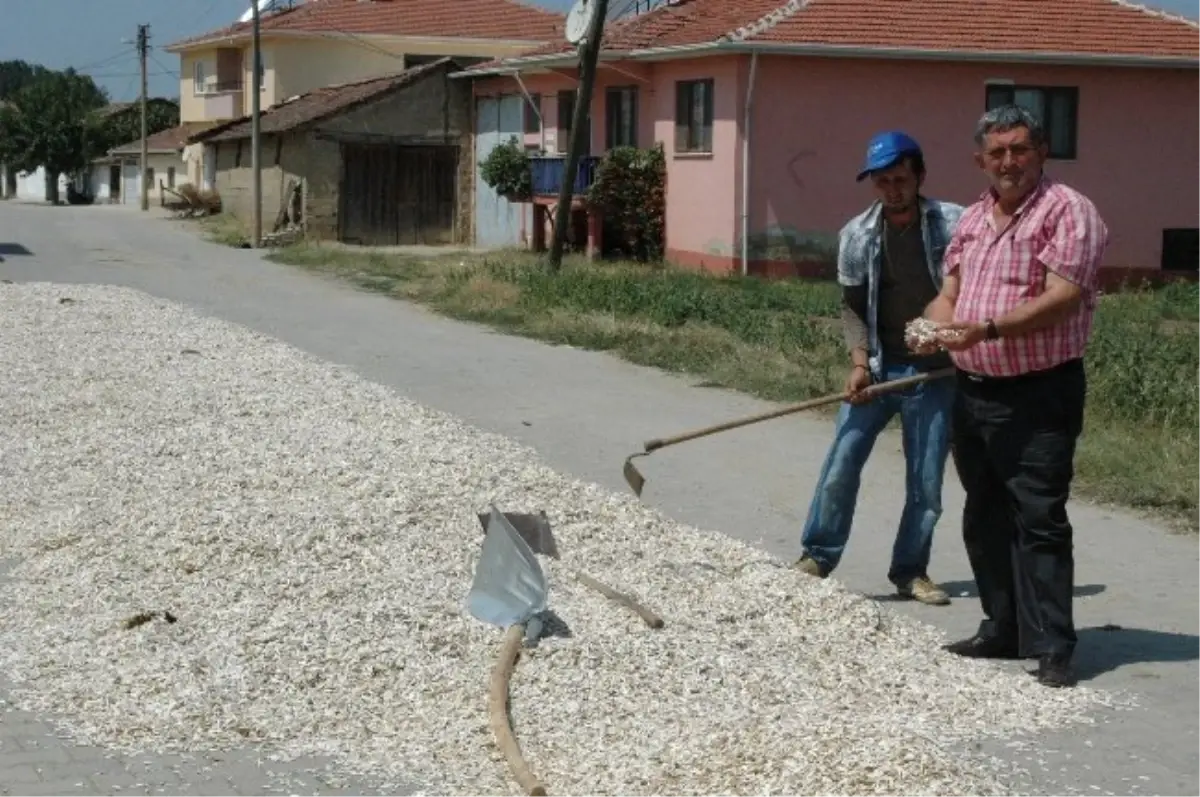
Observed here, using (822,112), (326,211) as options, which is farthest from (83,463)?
(326,211)

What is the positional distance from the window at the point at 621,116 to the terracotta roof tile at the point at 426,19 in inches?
867

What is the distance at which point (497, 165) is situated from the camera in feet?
113

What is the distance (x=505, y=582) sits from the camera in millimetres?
6430

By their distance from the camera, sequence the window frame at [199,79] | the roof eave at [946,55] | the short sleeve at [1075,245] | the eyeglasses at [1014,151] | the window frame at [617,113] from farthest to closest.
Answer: the window frame at [199,79], the window frame at [617,113], the roof eave at [946,55], the eyeglasses at [1014,151], the short sleeve at [1075,245]

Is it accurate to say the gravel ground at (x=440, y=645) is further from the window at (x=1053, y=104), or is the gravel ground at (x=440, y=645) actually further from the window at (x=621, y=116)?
the window at (x=621, y=116)

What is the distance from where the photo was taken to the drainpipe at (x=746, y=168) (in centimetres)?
2800

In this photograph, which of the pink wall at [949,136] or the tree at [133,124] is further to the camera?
the tree at [133,124]

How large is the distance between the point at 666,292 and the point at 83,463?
10.5 m

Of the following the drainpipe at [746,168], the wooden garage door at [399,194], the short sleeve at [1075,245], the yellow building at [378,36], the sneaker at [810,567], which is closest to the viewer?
the short sleeve at [1075,245]

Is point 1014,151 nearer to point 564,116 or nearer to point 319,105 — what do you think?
point 564,116

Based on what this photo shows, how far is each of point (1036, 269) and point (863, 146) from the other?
2322cm

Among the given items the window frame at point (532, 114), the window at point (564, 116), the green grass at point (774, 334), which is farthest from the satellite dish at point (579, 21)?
the window frame at point (532, 114)

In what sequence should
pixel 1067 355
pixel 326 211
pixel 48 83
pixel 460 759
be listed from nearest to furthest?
pixel 460 759 → pixel 1067 355 → pixel 326 211 → pixel 48 83

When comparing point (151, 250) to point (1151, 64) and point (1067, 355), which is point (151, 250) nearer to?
point (1151, 64)
